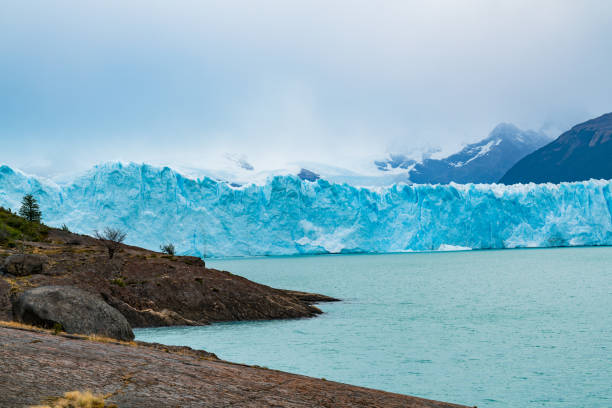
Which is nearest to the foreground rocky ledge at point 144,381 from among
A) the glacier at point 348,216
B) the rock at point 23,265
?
the rock at point 23,265

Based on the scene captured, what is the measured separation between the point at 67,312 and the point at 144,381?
401 inches

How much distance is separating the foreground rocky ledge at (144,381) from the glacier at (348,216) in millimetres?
80441

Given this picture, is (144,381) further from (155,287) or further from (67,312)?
(155,287)

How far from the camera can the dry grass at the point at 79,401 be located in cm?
717

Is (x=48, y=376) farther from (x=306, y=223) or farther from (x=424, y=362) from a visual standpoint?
(x=306, y=223)

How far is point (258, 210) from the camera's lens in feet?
316

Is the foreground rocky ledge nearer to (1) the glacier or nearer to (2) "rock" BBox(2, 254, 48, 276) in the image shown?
(2) "rock" BBox(2, 254, 48, 276)

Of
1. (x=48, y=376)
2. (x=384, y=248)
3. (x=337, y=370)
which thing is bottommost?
(x=337, y=370)

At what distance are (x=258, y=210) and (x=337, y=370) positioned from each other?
77651 mm

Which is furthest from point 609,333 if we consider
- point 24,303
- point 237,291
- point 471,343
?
point 24,303

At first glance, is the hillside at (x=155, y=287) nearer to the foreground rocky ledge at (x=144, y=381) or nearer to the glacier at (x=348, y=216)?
the foreground rocky ledge at (x=144, y=381)

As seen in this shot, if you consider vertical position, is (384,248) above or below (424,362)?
above

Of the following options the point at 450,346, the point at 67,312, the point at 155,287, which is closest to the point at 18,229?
the point at 155,287

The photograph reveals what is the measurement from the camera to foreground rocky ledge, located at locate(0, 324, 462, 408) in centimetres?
803
